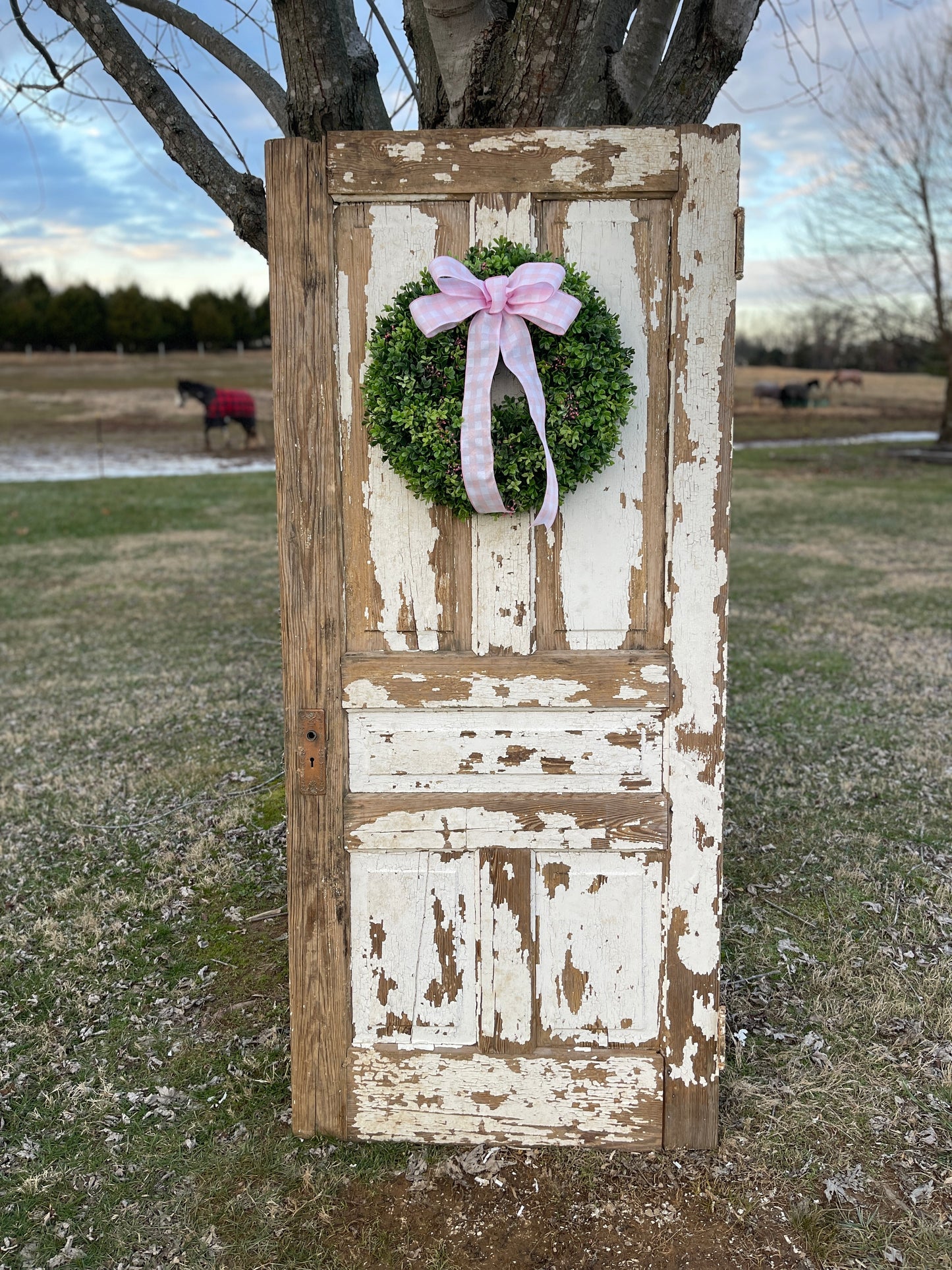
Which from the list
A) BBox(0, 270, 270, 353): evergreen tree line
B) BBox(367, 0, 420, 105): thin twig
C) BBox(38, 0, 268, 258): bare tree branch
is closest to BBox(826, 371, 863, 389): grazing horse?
BBox(0, 270, 270, 353): evergreen tree line

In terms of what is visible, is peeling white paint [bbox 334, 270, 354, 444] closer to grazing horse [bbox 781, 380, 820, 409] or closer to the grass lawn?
the grass lawn

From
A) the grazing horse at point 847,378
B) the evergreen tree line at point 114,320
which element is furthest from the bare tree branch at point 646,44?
the evergreen tree line at point 114,320

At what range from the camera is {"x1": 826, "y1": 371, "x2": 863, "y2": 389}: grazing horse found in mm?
37906

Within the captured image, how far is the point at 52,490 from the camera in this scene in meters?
17.6

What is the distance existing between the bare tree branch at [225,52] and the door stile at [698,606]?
6.29 feet

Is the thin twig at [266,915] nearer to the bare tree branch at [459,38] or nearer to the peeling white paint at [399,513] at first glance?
the peeling white paint at [399,513]

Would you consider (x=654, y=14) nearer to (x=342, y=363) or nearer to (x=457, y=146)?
(x=457, y=146)

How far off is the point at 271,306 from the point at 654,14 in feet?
6.74

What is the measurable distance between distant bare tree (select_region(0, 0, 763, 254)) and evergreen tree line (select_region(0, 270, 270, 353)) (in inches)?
1973

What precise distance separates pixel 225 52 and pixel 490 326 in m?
2.38

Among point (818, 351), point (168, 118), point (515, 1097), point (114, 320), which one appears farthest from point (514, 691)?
point (114, 320)

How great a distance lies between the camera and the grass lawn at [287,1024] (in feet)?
7.96

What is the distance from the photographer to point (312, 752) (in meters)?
2.49

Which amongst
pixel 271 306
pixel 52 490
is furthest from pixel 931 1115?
pixel 52 490
